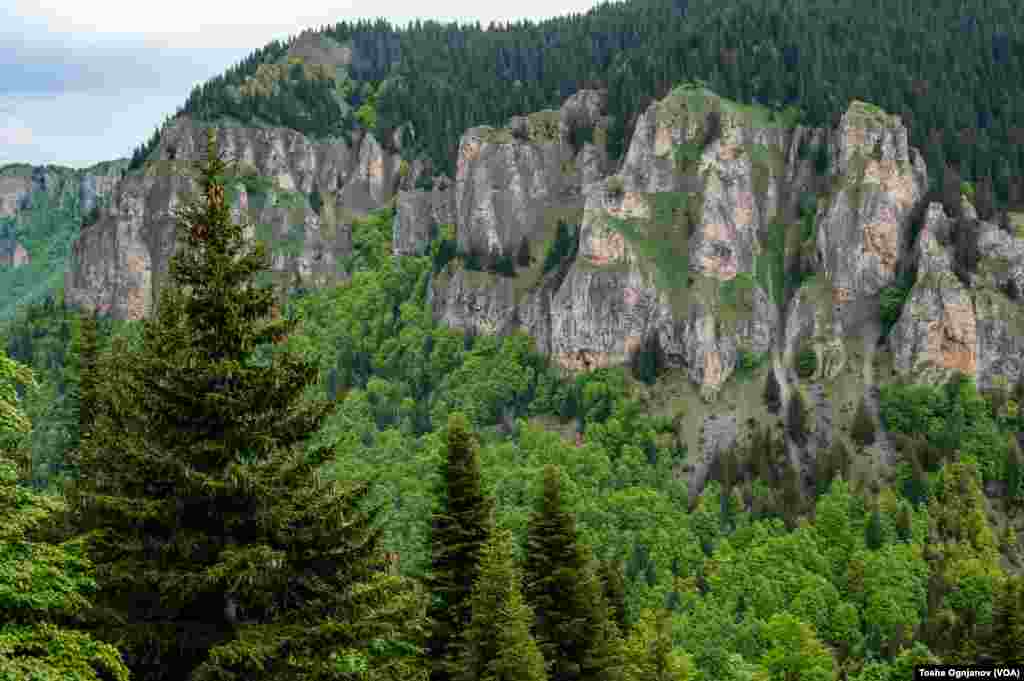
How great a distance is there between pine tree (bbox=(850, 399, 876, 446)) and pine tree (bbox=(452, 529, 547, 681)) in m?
158

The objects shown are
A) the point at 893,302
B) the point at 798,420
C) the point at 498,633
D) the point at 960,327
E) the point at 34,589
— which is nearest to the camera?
the point at 34,589

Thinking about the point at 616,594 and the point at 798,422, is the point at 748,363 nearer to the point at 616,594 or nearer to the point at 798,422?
the point at 798,422

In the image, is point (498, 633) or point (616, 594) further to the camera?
point (616, 594)

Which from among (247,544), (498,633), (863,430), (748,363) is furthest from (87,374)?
(748,363)

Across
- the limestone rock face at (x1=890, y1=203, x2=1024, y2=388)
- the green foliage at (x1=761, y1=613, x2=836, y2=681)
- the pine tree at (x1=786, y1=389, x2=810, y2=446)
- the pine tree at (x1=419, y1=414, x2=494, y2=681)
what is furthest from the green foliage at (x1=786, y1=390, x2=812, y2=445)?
the pine tree at (x1=419, y1=414, x2=494, y2=681)

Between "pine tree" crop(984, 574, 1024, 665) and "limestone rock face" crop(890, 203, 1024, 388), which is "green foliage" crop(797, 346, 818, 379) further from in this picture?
"pine tree" crop(984, 574, 1024, 665)

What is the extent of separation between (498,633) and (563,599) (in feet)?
19.2

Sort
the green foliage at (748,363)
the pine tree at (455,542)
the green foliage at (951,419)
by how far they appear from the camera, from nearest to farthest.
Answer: the pine tree at (455,542) → the green foliage at (951,419) → the green foliage at (748,363)

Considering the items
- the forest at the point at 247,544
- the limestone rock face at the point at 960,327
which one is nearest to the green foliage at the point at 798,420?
the limestone rock face at the point at 960,327

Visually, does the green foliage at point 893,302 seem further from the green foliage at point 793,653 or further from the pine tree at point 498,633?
the pine tree at point 498,633

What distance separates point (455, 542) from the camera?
32000 mm

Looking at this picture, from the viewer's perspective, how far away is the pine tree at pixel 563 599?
1287 inches

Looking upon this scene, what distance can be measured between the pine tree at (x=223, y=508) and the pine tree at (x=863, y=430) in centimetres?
16874

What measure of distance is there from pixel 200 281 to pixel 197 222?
1.27 metres
